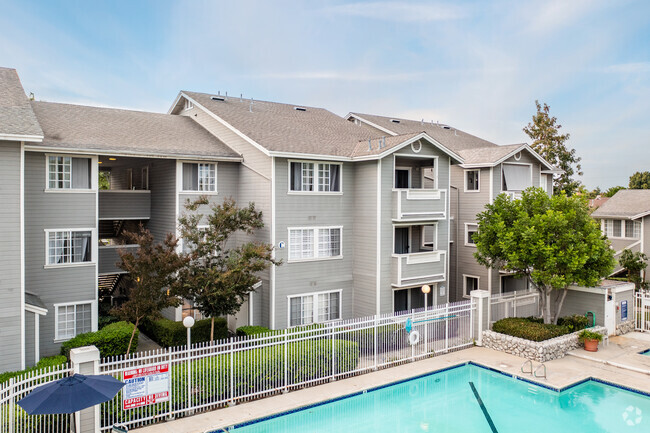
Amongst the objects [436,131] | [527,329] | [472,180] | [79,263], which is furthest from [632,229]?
[79,263]

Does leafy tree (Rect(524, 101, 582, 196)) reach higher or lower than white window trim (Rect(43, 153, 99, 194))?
higher

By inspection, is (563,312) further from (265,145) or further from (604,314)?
(265,145)

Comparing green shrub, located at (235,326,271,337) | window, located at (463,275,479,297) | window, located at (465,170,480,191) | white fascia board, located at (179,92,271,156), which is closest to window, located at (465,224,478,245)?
window, located at (463,275,479,297)

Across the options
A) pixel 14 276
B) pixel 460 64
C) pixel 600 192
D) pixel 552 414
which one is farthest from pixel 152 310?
pixel 600 192

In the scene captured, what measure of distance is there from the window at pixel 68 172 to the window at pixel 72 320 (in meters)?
4.25

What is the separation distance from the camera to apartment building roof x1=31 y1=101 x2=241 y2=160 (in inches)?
699

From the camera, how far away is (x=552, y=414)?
13.8 meters

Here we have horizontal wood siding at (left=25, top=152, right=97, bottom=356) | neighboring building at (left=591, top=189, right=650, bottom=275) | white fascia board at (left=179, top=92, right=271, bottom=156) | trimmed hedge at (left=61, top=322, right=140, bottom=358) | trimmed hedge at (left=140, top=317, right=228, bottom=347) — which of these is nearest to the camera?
trimmed hedge at (left=61, top=322, right=140, bottom=358)

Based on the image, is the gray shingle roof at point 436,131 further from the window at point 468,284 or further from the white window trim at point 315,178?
the white window trim at point 315,178

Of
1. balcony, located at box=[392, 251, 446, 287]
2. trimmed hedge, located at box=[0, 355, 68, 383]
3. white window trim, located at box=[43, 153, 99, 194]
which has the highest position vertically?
white window trim, located at box=[43, 153, 99, 194]

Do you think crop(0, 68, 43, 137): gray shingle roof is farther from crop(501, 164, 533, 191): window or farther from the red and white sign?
crop(501, 164, 533, 191): window

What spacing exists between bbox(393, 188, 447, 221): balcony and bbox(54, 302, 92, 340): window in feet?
40.8

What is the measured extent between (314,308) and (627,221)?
24.5 m

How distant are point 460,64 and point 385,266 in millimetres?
15537
